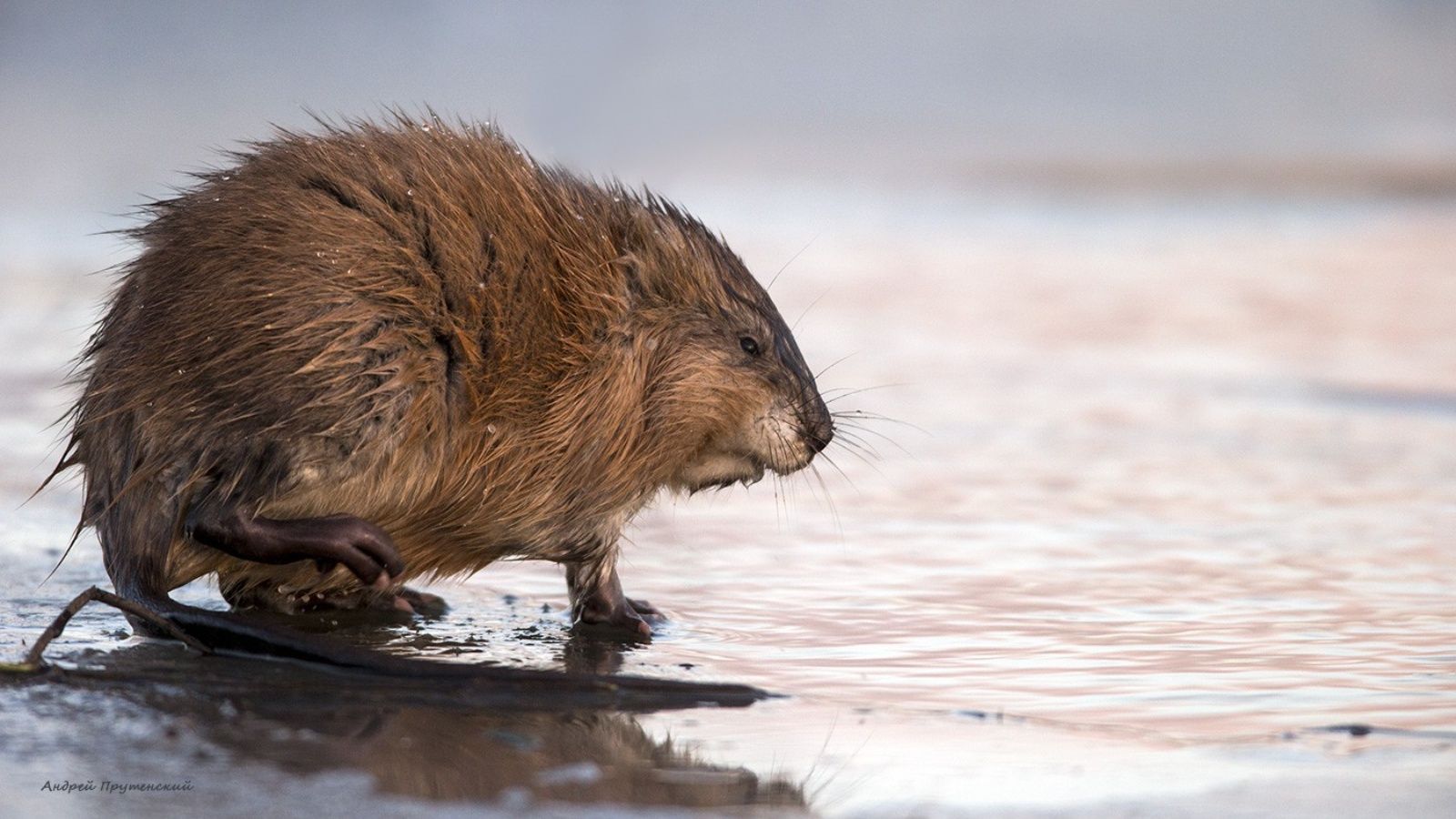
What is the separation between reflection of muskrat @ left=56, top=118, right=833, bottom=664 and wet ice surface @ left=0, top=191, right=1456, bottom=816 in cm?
25

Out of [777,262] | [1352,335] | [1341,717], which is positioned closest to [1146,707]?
[1341,717]

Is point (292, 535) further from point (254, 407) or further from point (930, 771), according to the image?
point (930, 771)

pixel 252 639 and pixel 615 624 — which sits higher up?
pixel 615 624

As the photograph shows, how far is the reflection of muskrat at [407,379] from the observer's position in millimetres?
3609

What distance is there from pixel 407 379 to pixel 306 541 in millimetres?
365

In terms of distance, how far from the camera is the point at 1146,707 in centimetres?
332

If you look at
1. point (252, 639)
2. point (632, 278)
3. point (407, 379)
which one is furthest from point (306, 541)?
point (632, 278)

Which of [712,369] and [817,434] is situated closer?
[712,369]

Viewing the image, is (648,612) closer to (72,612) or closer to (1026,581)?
(1026,581)

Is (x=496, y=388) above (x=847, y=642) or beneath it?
above

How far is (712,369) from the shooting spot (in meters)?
4.22

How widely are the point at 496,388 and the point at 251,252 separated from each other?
0.56 metres

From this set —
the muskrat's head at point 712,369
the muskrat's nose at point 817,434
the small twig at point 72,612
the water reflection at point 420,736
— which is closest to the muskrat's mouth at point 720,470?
the muskrat's head at point 712,369

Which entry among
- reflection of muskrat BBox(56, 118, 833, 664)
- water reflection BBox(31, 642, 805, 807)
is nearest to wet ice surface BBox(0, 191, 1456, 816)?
water reflection BBox(31, 642, 805, 807)
